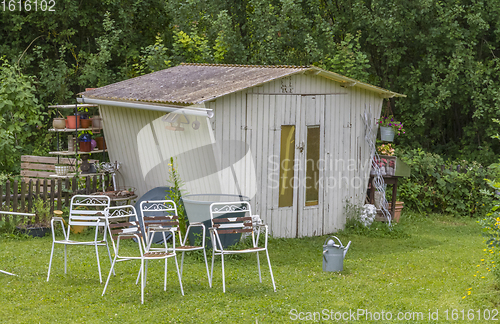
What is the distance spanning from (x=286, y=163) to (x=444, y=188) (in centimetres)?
475

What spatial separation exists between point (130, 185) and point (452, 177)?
23.1 ft

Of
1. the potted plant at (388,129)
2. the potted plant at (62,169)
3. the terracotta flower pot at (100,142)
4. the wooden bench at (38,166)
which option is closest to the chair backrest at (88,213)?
the potted plant at (62,169)

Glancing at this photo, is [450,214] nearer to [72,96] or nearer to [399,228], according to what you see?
[399,228]

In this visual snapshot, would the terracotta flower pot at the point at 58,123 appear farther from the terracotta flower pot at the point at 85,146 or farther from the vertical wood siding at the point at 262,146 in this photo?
the vertical wood siding at the point at 262,146

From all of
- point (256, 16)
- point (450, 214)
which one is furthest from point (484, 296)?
point (256, 16)

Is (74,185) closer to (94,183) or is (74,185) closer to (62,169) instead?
(94,183)

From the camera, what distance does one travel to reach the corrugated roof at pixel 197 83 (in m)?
8.92

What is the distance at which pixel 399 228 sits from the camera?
35.6 feet

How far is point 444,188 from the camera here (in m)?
12.5

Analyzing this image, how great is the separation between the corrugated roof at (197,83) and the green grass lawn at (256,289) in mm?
2608

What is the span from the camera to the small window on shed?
377 inches

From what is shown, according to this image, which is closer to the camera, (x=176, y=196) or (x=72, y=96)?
(x=176, y=196)

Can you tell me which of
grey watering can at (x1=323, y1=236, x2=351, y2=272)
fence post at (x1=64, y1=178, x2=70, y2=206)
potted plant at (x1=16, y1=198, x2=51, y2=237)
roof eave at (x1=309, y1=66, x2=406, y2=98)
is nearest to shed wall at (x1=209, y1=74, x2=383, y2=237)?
roof eave at (x1=309, y1=66, x2=406, y2=98)

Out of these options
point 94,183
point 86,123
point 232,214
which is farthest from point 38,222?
point 232,214
